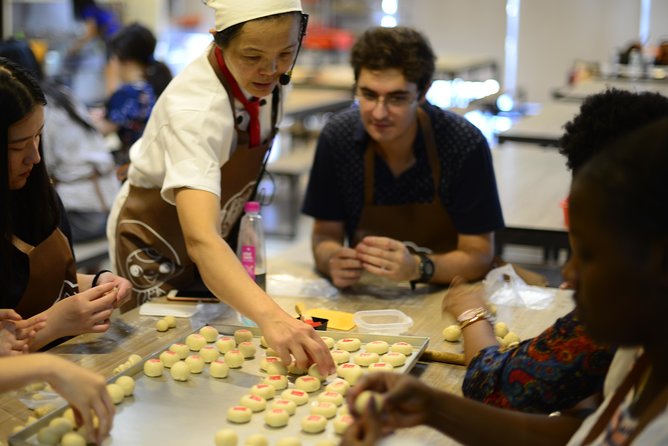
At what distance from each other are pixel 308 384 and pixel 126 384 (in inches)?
12.8

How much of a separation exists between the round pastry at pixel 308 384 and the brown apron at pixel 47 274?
73 cm

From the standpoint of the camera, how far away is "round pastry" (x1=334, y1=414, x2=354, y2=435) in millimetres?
1400

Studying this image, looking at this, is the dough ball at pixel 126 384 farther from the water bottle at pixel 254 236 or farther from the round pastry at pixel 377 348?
the water bottle at pixel 254 236

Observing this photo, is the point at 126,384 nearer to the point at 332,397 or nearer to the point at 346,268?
the point at 332,397

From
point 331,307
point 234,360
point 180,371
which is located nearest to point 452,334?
point 331,307

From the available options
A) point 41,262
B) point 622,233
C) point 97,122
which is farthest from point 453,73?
point 622,233

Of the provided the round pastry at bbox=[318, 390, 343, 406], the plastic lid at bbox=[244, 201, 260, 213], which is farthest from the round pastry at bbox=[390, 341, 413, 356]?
the plastic lid at bbox=[244, 201, 260, 213]

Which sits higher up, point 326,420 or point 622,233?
point 622,233

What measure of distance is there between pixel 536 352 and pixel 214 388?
59 cm

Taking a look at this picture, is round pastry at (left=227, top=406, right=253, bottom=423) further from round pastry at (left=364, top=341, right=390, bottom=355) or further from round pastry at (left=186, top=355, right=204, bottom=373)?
round pastry at (left=364, top=341, right=390, bottom=355)

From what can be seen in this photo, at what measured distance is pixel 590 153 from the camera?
1481mm

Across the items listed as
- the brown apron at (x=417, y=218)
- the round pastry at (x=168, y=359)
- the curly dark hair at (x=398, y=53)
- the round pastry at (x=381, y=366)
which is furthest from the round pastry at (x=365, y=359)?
the curly dark hair at (x=398, y=53)

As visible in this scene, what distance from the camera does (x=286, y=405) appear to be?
4.83 feet

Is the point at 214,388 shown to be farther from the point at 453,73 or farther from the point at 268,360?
the point at 453,73
